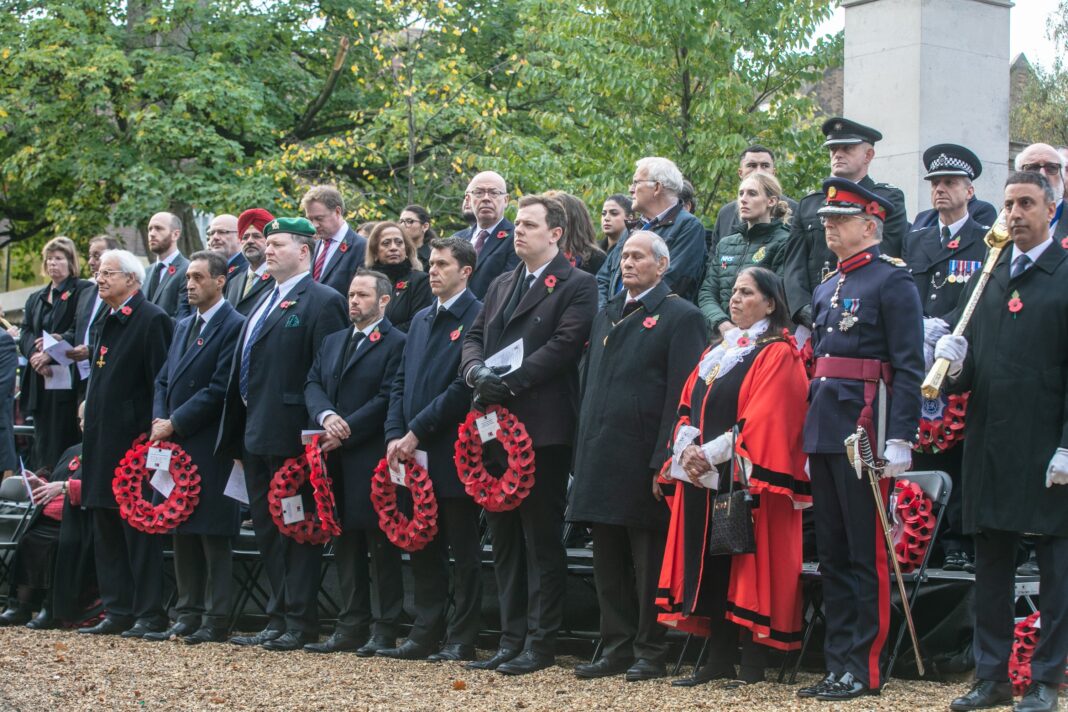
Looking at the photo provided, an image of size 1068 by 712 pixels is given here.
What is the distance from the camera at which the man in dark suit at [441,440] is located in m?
8.45

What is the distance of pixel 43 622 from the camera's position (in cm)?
1012

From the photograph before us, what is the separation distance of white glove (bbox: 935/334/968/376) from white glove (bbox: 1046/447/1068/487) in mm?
630

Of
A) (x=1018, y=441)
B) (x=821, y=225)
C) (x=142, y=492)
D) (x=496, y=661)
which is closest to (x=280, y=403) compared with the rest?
(x=142, y=492)

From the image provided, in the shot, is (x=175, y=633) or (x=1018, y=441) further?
(x=175, y=633)

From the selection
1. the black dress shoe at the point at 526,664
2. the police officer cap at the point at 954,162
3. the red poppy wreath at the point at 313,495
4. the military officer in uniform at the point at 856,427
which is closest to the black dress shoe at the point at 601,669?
the black dress shoe at the point at 526,664

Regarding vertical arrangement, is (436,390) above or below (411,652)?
above

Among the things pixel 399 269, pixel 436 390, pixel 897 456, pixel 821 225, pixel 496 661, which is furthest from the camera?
pixel 399 269

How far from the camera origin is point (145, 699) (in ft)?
24.6

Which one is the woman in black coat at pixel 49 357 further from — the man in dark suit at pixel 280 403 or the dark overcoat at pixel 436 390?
the dark overcoat at pixel 436 390

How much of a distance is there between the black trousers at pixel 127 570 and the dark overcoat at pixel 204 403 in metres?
0.46

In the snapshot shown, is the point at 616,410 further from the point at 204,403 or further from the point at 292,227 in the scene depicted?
the point at 204,403

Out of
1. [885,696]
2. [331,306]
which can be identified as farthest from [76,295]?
[885,696]

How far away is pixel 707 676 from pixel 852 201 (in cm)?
236

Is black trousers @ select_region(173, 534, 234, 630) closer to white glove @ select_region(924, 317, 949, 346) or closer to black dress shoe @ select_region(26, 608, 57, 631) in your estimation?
black dress shoe @ select_region(26, 608, 57, 631)
